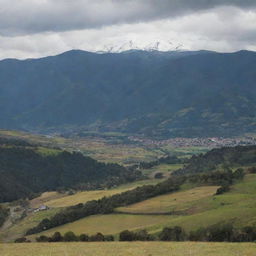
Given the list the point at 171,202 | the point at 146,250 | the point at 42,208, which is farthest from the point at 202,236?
the point at 42,208

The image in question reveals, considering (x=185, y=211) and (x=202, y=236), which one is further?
(x=185, y=211)

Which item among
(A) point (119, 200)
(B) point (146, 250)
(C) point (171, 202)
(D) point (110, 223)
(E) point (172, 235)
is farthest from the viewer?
(A) point (119, 200)

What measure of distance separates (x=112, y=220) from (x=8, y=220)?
185 ft

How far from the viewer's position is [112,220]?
113m

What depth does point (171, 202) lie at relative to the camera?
4724 inches

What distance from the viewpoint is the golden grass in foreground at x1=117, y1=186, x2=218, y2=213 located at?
113325mm

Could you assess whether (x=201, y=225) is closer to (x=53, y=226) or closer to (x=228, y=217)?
Result: (x=228, y=217)

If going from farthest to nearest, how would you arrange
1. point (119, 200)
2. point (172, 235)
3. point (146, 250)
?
point (119, 200) → point (172, 235) → point (146, 250)

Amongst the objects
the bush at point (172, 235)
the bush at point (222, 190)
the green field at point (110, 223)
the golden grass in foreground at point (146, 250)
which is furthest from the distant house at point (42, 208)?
the golden grass in foreground at point (146, 250)

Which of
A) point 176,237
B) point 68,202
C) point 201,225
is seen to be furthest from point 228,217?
point 68,202

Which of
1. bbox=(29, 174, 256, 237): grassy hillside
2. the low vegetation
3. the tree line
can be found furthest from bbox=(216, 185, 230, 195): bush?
the tree line

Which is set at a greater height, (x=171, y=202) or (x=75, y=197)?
(x=171, y=202)

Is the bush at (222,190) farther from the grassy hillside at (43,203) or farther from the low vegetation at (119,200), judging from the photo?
the grassy hillside at (43,203)

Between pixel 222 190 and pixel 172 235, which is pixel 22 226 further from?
pixel 172 235
